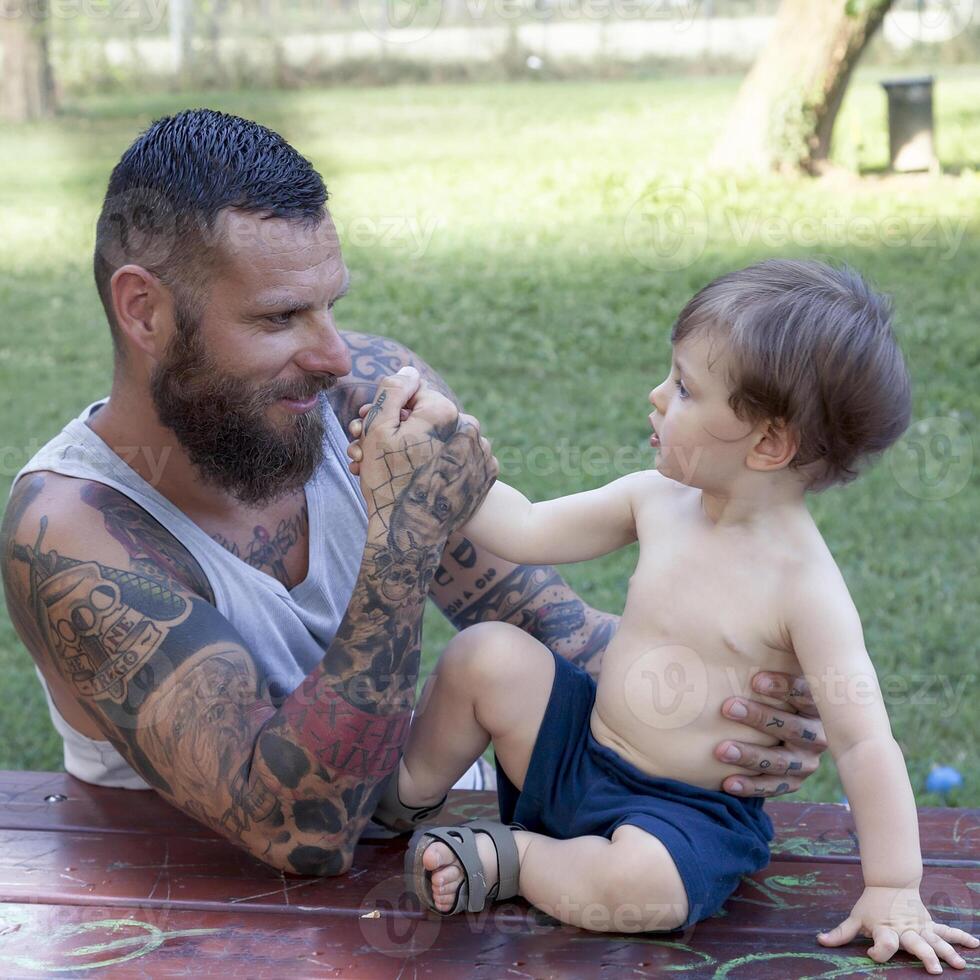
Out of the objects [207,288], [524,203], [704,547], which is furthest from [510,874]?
[524,203]

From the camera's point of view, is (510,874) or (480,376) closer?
(510,874)

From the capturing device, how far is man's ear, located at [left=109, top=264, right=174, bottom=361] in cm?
260

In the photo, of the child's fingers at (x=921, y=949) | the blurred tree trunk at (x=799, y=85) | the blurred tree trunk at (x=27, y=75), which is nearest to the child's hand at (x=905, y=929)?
the child's fingers at (x=921, y=949)

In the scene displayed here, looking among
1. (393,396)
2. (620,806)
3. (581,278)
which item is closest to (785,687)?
(620,806)

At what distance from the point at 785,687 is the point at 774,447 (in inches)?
15.9

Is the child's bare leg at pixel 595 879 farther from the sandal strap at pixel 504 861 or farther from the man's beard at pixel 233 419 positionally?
the man's beard at pixel 233 419

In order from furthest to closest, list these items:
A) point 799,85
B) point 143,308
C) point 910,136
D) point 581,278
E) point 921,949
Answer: point 910,136
point 799,85
point 581,278
point 143,308
point 921,949

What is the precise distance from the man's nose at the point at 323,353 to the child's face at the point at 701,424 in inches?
25.4

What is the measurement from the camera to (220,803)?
2.29m

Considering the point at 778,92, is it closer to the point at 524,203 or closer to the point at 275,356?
the point at 524,203

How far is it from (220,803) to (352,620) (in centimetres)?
38

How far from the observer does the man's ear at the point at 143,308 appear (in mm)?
2598

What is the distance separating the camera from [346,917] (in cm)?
224

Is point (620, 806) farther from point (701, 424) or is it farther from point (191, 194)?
point (191, 194)
